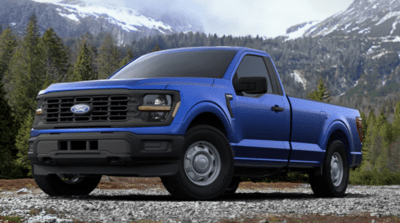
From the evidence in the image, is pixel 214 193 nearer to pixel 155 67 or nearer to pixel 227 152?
pixel 227 152

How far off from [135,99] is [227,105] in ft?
4.57

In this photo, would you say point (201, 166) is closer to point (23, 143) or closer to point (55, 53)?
point (23, 143)

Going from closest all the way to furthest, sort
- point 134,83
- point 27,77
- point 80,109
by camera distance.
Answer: point 134,83 < point 80,109 < point 27,77

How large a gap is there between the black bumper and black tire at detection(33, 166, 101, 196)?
3.37ft

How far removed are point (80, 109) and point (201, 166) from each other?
1690mm

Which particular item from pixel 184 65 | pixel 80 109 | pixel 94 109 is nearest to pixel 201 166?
pixel 94 109

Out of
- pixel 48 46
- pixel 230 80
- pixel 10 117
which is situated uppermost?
pixel 48 46

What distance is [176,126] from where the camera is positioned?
625cm

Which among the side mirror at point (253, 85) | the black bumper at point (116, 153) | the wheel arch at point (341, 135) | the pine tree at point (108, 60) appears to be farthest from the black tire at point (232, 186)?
the pine tree at point (108, 60)

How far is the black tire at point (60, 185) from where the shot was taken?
7.55m

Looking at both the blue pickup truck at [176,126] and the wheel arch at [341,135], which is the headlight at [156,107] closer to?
the blue pickup truck at [176,126]

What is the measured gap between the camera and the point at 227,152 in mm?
6832

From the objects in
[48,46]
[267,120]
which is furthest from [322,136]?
[48,46]

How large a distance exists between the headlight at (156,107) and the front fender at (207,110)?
0.26 metres
